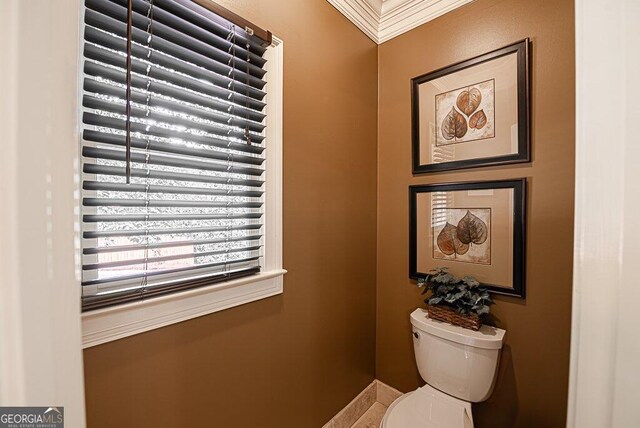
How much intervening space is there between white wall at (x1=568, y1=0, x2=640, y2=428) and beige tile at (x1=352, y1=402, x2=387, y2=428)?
175cm

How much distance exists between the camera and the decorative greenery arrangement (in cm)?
137

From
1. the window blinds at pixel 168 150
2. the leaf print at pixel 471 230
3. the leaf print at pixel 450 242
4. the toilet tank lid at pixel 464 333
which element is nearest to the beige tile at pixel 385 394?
the toilet tank lid at pixel 464 333

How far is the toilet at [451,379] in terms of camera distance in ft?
3.96

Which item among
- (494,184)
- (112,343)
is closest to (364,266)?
(494,184)

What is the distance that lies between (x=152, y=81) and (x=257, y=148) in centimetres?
43

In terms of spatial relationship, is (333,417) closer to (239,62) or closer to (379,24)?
(239,62)

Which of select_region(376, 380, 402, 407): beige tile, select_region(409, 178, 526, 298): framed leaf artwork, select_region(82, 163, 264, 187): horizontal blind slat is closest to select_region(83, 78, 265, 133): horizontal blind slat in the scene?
select_region(82, 163, 264, 187): horizontal blind slat

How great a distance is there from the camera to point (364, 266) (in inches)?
70.9

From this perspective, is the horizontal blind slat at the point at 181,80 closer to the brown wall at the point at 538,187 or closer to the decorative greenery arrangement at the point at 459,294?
the brown wall at the point at 538,187

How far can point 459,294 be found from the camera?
1401 mm

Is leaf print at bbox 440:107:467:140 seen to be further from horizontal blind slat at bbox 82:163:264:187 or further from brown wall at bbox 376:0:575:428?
horizontal blind slat at bbox 82:163:264:187

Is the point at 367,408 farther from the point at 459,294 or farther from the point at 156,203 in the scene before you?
the point at 156,203

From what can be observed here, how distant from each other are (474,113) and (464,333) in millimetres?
1196

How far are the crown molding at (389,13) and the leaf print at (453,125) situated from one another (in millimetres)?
629
